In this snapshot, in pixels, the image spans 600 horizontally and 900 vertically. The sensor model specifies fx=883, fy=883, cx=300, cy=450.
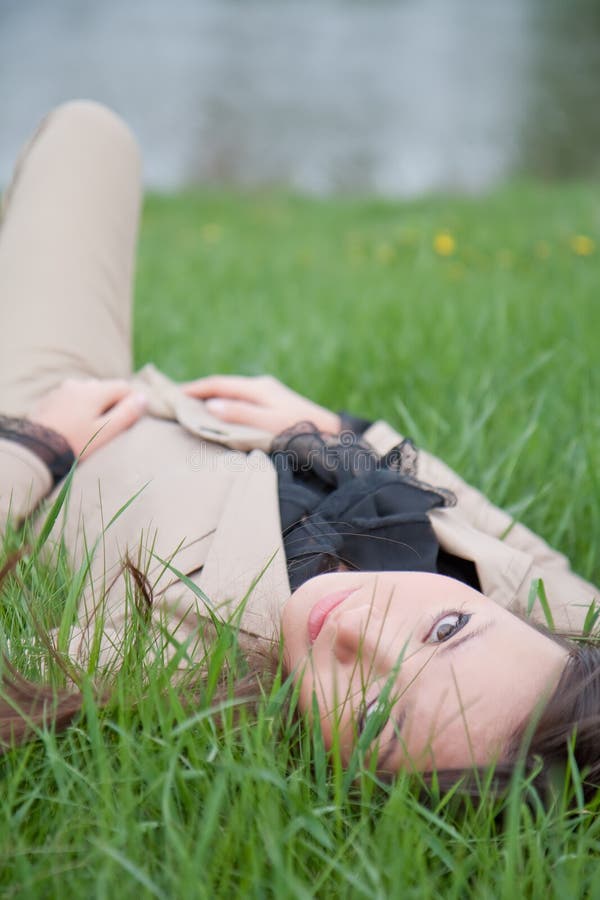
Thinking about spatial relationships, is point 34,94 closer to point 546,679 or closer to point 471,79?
point 471,79

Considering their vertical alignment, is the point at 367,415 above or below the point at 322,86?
below

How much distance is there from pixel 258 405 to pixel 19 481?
1.72ft

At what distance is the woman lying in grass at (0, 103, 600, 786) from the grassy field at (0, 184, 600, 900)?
70 mm

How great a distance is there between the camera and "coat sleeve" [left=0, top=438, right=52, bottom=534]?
5.07 feet

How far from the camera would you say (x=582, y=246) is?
166 inches

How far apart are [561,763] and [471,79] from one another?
1511cm

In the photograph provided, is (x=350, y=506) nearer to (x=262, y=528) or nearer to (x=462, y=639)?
(x=262, y=528)

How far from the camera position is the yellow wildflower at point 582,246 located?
13.8 feet

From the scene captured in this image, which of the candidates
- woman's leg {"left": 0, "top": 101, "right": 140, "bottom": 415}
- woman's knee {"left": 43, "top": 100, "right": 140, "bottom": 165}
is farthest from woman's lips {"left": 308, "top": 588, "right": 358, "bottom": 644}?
Answer: woman's knee {"left": 43, "top": 100, "right": 140, "bottom": 165}

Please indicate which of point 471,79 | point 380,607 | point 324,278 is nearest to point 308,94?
point 471,79

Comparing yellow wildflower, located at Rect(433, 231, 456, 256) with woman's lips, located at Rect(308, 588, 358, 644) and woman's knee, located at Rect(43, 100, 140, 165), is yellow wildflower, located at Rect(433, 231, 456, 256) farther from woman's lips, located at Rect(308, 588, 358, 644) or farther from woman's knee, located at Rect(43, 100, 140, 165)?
woman's lips, located at Rect(308, 588, 358, 644)

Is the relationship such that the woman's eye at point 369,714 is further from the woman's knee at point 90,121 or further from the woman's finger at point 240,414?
the woman's knee at point 90,121

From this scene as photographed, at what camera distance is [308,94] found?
12.8 m

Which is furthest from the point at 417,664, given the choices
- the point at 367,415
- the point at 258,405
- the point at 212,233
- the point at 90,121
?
the point at 212,233
